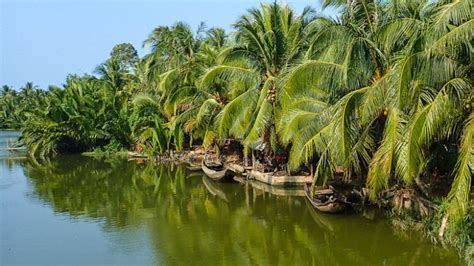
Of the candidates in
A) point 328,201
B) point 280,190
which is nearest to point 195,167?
point 280,190

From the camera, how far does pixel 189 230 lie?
40.5 ft

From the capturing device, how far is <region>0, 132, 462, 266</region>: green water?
9.94 m

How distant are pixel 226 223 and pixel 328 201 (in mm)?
2635

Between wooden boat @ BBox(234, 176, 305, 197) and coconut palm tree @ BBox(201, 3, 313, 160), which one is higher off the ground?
coconut palm tree @ BBox(201, 3, 313, 160)

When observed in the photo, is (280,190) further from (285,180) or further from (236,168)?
(236,168)

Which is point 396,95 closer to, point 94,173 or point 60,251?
point 60,251

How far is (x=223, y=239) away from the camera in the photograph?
11422 millimetres

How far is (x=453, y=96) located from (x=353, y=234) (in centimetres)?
391

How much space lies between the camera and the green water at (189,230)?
391 inches

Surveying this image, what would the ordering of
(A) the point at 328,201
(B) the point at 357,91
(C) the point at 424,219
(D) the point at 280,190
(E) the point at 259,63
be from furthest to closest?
(E) the point at 259,63 < (D) the point at 280,190 < (A) the point at 328,201 < (C) the point at 424,219 < (B) the point at 357,91

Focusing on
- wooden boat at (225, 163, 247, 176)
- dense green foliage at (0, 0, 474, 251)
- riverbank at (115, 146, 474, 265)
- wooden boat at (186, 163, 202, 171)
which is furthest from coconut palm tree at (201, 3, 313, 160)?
wooden boat at (186, 163, 202, 171)

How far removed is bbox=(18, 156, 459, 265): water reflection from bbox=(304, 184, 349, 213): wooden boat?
24 centimetres

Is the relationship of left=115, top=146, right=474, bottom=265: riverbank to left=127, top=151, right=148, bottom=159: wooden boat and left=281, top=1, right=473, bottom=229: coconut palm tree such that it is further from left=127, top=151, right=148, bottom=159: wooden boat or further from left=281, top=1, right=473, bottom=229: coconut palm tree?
left=127, top=151, right=148, bottom=159: wooden boat

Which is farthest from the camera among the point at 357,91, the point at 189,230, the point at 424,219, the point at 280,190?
the point at 280,190
